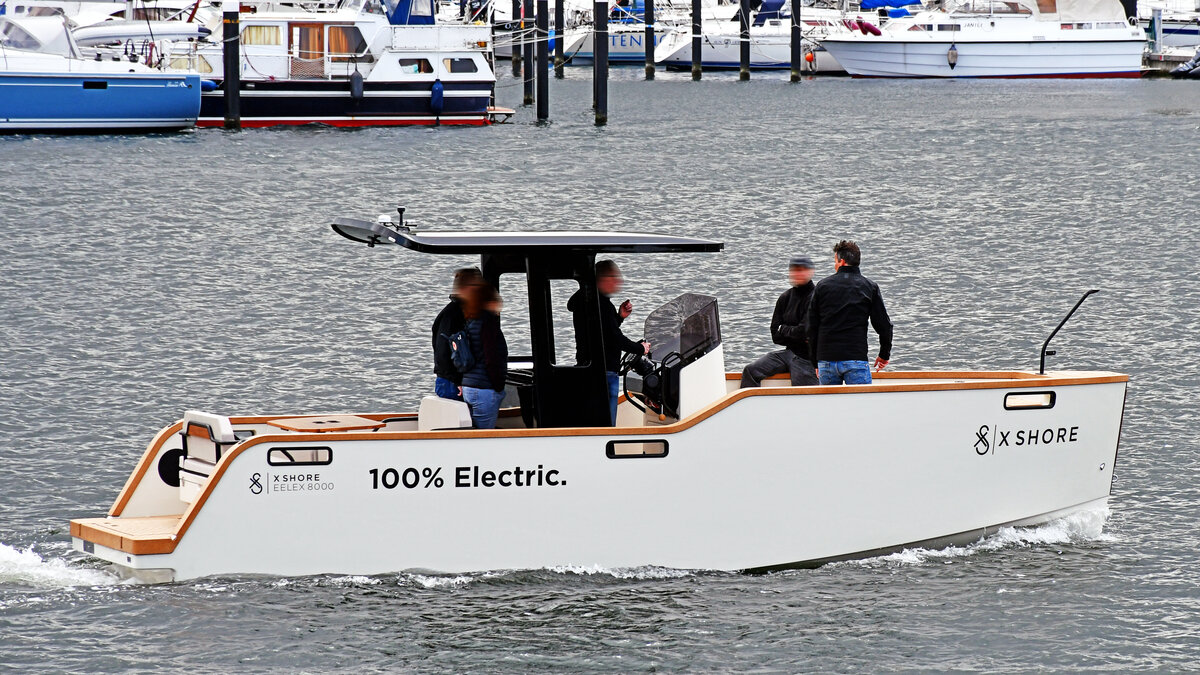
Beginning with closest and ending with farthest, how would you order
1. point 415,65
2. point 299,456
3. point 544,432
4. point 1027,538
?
1. point 299,456
2. point 544,432
3. point 1027,538
4. point 415,65

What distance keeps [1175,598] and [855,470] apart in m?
2.61

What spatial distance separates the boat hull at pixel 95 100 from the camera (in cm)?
4631

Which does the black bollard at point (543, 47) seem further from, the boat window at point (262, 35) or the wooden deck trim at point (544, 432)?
the wooden deck trim at point (544, 432)

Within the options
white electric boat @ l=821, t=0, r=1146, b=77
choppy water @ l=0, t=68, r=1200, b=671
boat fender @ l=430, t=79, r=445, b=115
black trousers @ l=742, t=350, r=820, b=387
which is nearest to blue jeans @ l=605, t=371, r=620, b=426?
choppy water @ l=0, t=68, r=1200, b=671

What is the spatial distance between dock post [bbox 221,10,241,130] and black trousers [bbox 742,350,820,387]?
36.5 m

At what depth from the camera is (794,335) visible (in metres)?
12.0

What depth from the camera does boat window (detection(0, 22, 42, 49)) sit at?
4688 centimetres

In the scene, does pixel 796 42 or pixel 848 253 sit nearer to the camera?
pixel 848 253

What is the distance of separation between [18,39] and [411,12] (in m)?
12.0

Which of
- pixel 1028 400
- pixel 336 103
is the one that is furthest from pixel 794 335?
pixel 336 103

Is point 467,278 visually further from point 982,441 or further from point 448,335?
point 982,441

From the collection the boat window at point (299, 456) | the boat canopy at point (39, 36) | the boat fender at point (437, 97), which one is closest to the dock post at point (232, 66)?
the boat canopy at point (39, 36)

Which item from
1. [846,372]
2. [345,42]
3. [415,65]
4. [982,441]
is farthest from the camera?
[415,65]

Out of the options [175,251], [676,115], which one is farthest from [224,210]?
[676,115]
